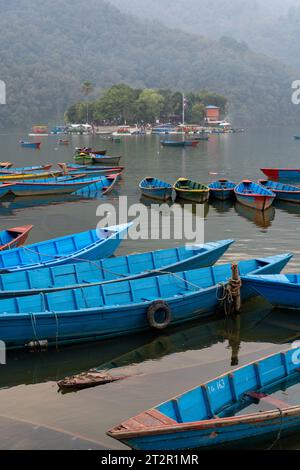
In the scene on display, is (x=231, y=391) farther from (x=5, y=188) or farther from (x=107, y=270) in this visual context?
(x=5, y=188)

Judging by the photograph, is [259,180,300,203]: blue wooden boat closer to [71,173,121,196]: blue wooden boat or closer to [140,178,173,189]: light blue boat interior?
[140,178,173,189]: light blue boat interior

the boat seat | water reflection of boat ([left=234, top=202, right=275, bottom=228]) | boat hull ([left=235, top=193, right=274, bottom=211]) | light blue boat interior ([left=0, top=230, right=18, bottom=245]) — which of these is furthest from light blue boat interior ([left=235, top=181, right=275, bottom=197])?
the boat seat

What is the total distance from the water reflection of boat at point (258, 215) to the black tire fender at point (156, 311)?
19.7 meters

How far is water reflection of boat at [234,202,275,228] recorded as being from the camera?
4069cm

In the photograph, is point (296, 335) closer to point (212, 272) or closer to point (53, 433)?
point (212, 272)

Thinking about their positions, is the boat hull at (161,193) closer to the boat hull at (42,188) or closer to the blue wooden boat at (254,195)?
the blue wooden boat at (254,195)

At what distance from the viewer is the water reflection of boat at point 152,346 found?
62.5 ft

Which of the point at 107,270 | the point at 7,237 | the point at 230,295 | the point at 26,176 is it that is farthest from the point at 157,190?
the point at 230,295

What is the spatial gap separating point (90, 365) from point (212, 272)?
22.8 feet

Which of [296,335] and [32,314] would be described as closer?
[32,314]

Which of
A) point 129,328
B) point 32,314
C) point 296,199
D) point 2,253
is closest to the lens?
point 32,314

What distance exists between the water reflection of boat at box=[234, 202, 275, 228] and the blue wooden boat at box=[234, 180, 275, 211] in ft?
1.24

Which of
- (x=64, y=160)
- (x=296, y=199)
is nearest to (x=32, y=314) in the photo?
(x=296, y=199)

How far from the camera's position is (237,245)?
34.0 m
